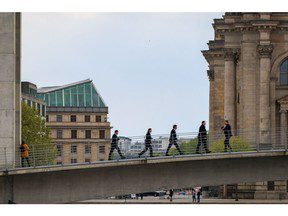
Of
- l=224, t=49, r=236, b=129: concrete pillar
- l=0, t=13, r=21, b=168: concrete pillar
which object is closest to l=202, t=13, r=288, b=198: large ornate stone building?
l=224, t=49, r=236, b=129: concrete pillar

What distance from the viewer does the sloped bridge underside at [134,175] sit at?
193 ft

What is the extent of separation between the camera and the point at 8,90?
57875 mm

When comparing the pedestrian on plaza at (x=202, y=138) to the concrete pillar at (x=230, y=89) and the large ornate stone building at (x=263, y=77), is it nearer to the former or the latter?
the large ornate stone building at (x=263, y=77)

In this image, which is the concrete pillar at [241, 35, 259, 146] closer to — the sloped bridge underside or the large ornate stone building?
the large ornate stone building

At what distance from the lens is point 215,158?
62.2 meters

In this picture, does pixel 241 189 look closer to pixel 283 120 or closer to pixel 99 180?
pixel 283 120

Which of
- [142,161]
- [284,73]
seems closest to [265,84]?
[284,73]

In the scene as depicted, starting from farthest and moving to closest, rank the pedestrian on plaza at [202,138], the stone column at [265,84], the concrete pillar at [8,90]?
the stone column at [265,84], the pedestrian on plaza at [202,138], the concrete pillar at [8,90]

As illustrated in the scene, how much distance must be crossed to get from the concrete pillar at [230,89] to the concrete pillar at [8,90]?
92.7 metres

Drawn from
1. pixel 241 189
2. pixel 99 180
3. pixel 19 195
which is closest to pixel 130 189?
pixel 99 180

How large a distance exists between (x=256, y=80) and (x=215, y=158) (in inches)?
3205

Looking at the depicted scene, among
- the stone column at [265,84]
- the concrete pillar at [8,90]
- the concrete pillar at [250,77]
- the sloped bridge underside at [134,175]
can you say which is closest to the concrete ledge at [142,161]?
the sloped bridge underside at [134,175]

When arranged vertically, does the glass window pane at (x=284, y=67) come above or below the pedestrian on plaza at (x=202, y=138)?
above

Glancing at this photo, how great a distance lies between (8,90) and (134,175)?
7203 mm
